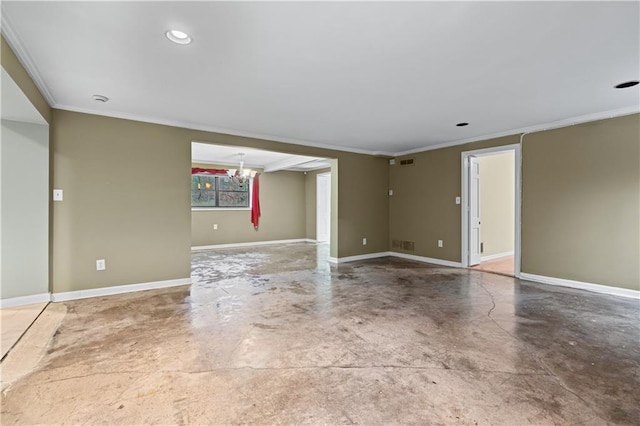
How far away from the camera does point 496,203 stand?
6.53m

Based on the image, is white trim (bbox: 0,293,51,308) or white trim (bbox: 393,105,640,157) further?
white trim (bbox: 393,105,640,157)

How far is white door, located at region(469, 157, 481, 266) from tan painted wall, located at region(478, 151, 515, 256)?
1.27 feet

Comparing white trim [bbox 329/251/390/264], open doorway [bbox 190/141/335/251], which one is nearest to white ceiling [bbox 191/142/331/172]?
open doorway [bbox 190/141/335/251]

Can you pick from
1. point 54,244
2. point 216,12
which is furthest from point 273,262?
point 216,12

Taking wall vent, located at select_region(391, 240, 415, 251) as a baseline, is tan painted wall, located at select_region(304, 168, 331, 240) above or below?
above

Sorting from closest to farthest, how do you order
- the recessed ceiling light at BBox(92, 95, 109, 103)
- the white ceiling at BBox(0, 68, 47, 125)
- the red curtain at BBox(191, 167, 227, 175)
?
the white ceiling at BBox(0, 68, 47, 125) → the recessed ceiling light at BBox(92, 95, 109, 103) → the red curtain at BBox(191, 167, 227, 175)

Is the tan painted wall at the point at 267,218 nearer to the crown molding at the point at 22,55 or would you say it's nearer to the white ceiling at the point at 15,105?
the white ceiling at the point at 15,105

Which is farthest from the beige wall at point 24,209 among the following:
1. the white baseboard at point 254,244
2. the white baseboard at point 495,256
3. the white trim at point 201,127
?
the white baseboard at point 495,256

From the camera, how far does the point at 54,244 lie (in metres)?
3.72

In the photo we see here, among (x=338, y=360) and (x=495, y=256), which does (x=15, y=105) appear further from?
(x=495, y=256)

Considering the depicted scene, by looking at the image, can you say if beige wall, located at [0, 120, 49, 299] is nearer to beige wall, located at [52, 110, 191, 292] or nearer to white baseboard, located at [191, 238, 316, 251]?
beige wall, located at [52, 110, 191, 292]

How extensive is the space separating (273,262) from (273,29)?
4778 millimetres

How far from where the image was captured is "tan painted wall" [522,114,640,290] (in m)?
3.88

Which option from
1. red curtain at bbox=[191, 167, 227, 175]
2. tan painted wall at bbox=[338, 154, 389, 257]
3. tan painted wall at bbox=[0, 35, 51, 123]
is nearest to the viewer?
tan painted wall at bbox=[0, 35, 51, 123]
